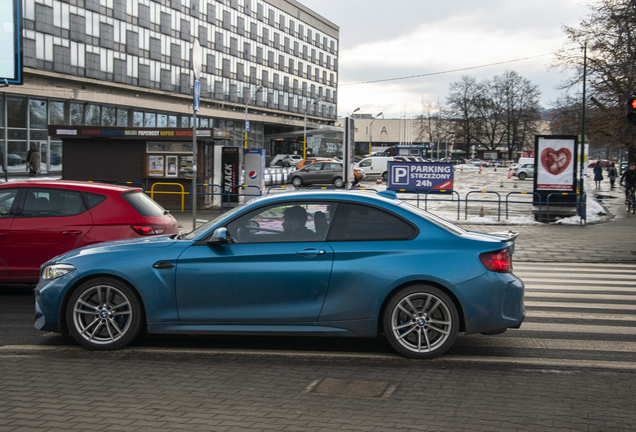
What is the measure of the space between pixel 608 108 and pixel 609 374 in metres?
33.3

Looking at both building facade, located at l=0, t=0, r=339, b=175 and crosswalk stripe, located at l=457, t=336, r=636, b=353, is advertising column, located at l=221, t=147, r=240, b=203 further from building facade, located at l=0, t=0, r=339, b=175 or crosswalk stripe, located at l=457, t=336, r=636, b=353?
crosswalk stripe, located at l=457, t=336, r=636, b=353

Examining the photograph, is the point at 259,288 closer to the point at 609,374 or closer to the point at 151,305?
the point at 151,305

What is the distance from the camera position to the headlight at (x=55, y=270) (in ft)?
18.3

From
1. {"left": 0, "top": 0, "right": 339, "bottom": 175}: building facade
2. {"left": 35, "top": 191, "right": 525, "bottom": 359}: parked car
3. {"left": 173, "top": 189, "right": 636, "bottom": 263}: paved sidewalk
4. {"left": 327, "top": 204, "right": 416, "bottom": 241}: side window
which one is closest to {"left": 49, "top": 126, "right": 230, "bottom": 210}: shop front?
{"left": 173, "top": 189, "right": 636, "bottom": 263}: paved sidewalk

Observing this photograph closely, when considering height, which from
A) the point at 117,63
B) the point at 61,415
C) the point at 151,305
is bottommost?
the point at 61,415

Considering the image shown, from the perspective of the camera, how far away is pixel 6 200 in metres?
7.85

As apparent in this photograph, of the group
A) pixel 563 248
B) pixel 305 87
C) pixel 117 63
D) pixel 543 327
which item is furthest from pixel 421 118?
pixel 543 327

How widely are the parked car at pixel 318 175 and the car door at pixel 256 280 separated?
32347mm

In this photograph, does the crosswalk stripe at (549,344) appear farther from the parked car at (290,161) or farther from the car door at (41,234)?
the parked car at (290,161)

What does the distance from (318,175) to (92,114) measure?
2370cm

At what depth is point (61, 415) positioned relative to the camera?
4.03 metres

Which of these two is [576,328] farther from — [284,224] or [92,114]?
[92,114]

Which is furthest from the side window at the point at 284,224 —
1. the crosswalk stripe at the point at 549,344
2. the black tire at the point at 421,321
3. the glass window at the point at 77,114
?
the glass window at the point at 77,114

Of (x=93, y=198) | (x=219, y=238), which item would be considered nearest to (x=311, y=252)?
(x=219, y=238)
